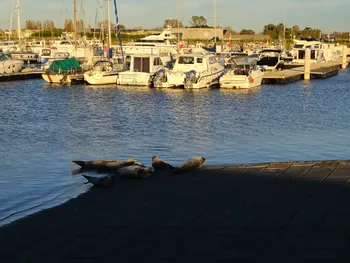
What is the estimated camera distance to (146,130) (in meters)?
22.6

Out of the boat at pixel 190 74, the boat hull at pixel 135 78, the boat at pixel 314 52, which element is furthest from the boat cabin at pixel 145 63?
the boat at pixel 314 52

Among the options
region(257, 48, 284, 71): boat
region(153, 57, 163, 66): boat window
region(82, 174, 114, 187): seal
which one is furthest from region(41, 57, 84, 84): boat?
region(82, 174, 114, 187): seal

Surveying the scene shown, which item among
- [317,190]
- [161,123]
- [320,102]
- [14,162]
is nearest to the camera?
[317,190]

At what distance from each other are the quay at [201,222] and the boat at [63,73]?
1222 inches

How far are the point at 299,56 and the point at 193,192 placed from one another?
178 ft

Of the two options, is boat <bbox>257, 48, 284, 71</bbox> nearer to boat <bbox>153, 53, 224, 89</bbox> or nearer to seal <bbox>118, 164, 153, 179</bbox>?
boat <bbox>153, 53, 224, 89</bbox>

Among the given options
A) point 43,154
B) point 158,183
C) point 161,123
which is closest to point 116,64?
point 161,123

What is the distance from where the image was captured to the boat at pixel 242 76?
3869 centimetres

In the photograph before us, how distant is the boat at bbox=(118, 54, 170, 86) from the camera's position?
40125 mm

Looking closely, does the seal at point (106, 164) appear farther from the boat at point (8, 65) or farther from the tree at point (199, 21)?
the tree at point (199, 21)

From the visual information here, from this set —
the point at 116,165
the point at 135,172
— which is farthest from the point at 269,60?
the point at 135,172

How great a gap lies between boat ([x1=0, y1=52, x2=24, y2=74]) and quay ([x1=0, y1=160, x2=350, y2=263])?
124 ft

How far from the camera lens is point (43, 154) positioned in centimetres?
1773

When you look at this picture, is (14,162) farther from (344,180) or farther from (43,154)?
(344,180)
